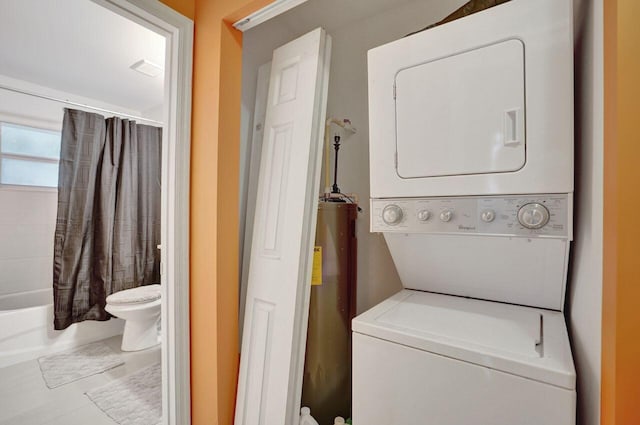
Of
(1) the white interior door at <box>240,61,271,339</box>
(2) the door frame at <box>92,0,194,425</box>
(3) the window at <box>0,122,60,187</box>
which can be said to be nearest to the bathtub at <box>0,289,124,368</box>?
(3) the window at <box>0,122,60,187</box>

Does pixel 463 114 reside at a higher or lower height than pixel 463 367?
higher

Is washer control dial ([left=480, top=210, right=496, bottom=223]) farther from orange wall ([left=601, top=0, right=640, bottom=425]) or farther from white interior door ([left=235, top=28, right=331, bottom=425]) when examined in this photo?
white interior door ([left=235, top=28, right=331, bottom=425])

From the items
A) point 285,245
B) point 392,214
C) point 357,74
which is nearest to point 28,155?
point 285,245

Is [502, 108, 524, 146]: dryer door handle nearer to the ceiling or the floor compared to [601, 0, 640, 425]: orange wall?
nearer to the ceiling

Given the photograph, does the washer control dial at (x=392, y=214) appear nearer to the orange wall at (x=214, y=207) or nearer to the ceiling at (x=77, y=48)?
the orange wall at (x=214, y=207)

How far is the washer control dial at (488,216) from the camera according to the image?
3.27 ft

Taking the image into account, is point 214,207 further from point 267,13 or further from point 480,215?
point 480,215

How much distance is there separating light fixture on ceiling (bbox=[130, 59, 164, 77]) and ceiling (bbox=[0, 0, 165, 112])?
0.04m

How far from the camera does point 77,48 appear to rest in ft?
7.93

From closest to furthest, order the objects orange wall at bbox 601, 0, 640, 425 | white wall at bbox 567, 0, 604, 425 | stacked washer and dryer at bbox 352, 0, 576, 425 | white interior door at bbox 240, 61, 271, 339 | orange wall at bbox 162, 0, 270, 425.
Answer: orange wall at bbox 601, 0, 640, 425
white wall at bbox 567, 0, 604, 425
stacked washer and dryer at bbox 352, 0, 576, 425
orange wall at bbox 162, 0, 270, 425
white interior door at bbox 240, 61, 271, 339

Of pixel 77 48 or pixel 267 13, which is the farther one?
pixel 77 48

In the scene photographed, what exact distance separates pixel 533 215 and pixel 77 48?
11.3 feet

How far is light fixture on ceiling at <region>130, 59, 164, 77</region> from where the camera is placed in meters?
2.65

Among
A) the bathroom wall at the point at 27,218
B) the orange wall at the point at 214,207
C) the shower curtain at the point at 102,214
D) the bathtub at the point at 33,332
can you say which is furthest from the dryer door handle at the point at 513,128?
the bathroom wall at the point at 27,218
